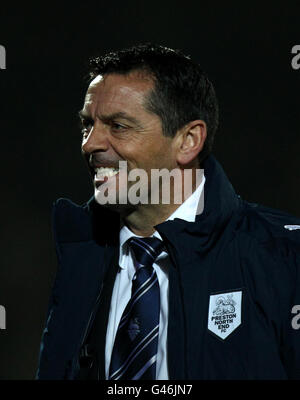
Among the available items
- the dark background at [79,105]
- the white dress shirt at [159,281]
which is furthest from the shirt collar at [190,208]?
the dark background at [79,105]

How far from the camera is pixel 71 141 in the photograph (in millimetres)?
2846

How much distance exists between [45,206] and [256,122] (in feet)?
2.83

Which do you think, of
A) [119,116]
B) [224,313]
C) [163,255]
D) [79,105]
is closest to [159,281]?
[163,255]

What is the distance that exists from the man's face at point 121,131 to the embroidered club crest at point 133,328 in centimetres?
31

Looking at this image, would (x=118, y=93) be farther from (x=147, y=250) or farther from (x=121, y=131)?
(x=147, y=250)

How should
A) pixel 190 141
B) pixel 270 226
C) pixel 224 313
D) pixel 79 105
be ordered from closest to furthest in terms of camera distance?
1. pixel 224 313
2. pixel 270 226
3. pixel 190 141
4. pixel 79 105

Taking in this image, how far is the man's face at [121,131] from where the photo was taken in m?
1.75

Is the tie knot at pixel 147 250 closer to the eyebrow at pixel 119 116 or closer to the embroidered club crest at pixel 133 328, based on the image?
the embroidered club crest at pixel 133 328

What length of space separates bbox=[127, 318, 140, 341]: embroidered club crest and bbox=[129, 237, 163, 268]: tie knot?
134 millimetres

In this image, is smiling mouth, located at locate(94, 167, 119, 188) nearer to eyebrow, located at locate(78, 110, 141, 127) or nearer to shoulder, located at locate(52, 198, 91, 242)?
eyebrow, located at locate(78, 110, 141, 127)

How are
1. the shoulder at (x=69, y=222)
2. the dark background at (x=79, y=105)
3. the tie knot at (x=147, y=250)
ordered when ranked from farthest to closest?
1. the dark background at (x=79, y=105)
2. the shoulder at (x=69, y=222)
3. the tie knot at (x=147, y=250)

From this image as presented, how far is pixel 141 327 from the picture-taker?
1.67 metres

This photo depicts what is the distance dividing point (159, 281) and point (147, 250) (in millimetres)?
81
